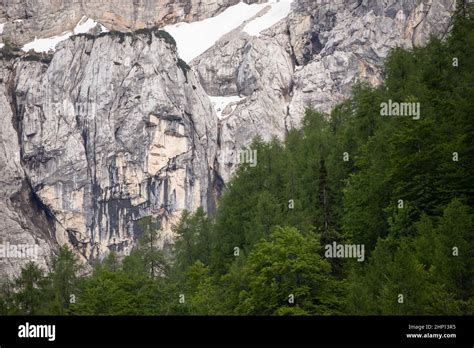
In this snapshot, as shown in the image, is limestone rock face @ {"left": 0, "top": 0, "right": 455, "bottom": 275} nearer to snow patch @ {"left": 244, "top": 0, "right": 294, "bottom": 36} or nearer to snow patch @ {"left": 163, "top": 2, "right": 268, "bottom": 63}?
snow patch @ {"left": 244, "top": 0, "right": 294, "bottom": 36}

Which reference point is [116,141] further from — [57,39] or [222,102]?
[57,39]

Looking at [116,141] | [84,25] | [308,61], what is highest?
[84,25]

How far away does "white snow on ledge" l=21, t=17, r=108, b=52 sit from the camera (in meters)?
153

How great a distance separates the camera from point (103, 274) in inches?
1781

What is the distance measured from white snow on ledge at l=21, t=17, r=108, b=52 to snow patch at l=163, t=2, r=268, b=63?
A: 15.5 m

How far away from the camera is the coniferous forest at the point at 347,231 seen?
31094mm

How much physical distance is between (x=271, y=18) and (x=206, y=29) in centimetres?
1369

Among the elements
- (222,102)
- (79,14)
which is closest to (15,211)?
(222,102)

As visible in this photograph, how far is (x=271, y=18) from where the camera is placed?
163250mm

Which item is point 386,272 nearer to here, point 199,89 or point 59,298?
point 59,298

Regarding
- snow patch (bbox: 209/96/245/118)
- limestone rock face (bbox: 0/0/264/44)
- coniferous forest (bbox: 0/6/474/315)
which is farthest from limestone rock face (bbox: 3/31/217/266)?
coniferous forest (bbox: 0/6/474/315)

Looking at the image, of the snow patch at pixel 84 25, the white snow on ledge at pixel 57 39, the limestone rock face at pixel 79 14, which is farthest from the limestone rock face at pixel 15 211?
the snow patch at pixel 84 25
